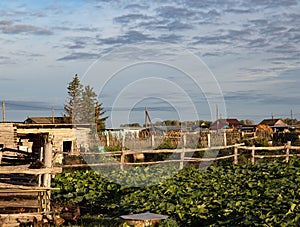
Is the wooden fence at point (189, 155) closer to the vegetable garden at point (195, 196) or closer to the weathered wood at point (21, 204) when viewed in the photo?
the vegetable garden at point (195, 196)

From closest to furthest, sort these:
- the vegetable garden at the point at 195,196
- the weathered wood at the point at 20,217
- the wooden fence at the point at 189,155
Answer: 1. the vegetable garden at the point at 195,196
2. the weathered wood at the point at 20,217
3. the wooden fence at the point at 189,155

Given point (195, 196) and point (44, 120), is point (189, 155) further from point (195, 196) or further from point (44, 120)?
point (44, 120)

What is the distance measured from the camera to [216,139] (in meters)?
31.9

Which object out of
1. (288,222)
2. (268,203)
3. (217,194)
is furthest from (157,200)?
(288,222)

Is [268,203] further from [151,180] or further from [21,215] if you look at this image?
[151,180]

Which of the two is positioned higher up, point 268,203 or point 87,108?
point 87,108

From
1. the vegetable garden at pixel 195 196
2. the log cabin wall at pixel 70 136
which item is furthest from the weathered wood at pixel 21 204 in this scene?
the log cabin wall at pixel 70 136

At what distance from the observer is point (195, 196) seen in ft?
36.7

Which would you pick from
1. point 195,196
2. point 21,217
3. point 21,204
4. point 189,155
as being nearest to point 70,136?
point 189,155

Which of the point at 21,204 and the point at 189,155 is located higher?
the point at 189,155

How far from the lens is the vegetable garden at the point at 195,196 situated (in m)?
9.12

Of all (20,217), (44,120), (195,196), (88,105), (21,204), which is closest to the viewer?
(20,217)

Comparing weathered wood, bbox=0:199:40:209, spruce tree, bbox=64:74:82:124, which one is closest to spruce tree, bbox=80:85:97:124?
spruce tree, bbox=64:74:82:124

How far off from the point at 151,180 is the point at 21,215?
6.09 m
